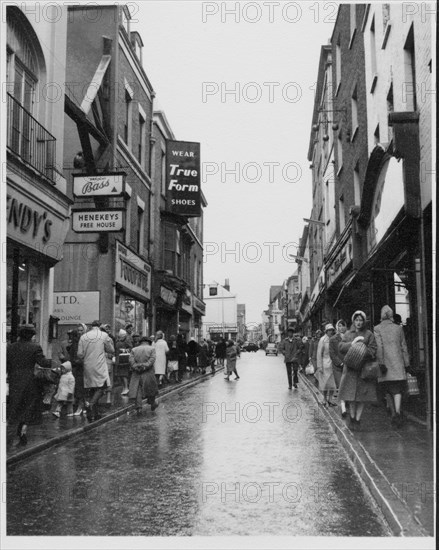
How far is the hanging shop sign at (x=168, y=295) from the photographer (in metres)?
27.3

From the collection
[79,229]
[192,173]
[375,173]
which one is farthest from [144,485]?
[192,173]

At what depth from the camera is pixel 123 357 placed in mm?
17406

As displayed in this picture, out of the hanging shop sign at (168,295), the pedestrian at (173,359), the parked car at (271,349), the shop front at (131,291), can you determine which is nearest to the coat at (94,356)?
the shop front at (131,291)

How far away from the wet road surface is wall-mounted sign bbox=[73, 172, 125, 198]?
680cm

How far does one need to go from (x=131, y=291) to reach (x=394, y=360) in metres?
13.6

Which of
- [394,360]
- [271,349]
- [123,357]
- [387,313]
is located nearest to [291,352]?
[123,357]

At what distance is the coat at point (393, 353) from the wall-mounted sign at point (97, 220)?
29.3ft

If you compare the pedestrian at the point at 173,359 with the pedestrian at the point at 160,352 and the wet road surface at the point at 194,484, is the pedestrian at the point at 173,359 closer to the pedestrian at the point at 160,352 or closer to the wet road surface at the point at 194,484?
the pedestrian at the point at 160,352

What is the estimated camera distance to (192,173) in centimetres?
2695

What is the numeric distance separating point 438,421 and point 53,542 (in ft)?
9.55

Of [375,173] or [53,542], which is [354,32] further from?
[53,542]

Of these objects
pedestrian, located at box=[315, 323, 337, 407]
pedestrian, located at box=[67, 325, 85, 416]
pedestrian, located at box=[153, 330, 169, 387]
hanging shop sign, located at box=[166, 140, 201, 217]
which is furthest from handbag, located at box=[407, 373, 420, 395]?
hanging shop sign, located at box=[166, 140, 201, 217]

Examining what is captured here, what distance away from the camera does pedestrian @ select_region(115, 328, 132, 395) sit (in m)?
17.0

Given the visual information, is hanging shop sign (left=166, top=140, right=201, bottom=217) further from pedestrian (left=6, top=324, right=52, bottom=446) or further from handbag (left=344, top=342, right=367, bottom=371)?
pedestrian (left=6, top=324, right=52, bottom=446)
